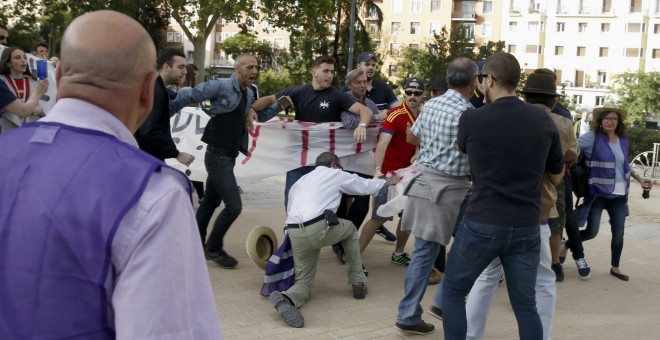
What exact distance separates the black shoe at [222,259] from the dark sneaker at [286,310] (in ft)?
4.78

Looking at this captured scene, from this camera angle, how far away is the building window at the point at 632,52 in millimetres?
79812

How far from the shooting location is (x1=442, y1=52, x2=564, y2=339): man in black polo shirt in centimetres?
398

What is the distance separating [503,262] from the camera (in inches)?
164

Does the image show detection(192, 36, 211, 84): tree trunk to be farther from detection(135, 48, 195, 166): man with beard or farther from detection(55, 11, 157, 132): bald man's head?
detection(55, 11, 157, 132): bald man's head

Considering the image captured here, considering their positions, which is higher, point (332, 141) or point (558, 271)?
point (332, 141)

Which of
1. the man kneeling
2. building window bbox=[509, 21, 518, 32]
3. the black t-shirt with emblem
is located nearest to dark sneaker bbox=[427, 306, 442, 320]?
the man kneeling

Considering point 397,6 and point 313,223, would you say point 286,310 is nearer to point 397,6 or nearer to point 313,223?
point 313,223

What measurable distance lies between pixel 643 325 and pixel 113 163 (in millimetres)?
5538

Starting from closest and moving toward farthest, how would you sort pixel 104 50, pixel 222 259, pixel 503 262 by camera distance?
1. pixel 104 50
2. pixel 503 262
3. pixel 222 259

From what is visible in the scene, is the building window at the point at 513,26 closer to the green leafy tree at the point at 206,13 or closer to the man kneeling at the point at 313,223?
the green leafy tree at the point at 206,13

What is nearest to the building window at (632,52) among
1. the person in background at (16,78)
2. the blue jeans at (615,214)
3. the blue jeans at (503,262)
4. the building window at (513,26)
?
the building window at (513,26)

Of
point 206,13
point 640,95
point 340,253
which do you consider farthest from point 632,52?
point 340,253

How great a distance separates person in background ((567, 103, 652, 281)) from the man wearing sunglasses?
265cm

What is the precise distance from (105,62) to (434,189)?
149 inches
